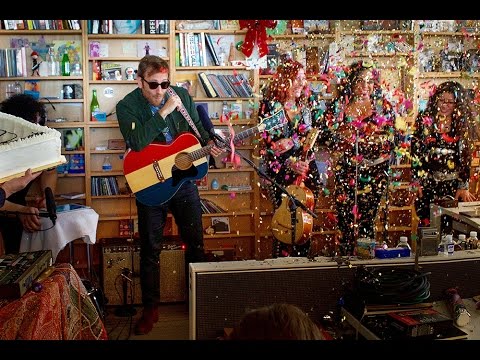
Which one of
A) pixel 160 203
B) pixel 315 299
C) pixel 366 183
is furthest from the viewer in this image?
pixel 366 183

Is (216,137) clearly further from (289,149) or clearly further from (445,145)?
(445,145)

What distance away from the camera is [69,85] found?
193 inches

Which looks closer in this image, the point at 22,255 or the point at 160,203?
the point at 22,255

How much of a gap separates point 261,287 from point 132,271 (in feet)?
7.43

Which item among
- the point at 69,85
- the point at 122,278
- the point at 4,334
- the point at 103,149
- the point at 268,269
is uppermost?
the point at 69,85

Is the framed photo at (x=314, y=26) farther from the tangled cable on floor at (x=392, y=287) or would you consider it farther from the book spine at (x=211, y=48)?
the tangled cable on floor at (x=392, y=287)

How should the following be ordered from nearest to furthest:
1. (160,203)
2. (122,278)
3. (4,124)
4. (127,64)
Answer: (4,124) → (160,203) → (122,278) → (127,64)

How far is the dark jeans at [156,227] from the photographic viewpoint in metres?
3.96

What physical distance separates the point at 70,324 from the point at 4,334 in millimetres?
323

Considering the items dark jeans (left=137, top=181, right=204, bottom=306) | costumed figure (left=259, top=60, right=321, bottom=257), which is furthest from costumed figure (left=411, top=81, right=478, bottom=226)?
dark jeans (left=137, top=181, right=204, bottom=306)

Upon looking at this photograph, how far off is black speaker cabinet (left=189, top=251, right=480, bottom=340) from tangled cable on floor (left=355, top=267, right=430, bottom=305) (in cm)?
9

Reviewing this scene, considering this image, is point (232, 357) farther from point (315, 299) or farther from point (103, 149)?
point (103, 149)

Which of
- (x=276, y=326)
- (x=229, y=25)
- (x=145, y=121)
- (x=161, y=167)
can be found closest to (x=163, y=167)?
(x=161, y=167)
